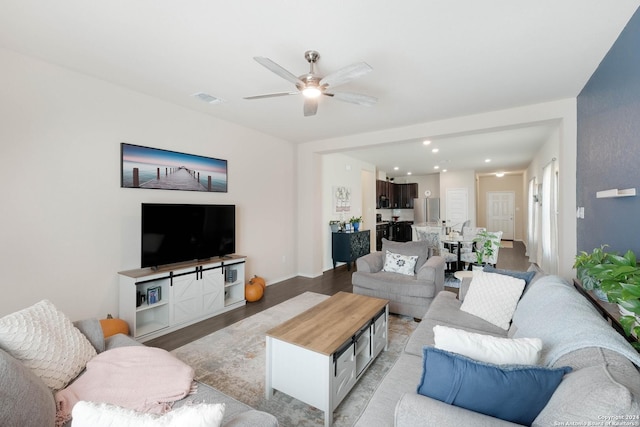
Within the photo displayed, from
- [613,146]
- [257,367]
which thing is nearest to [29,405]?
[257,367]

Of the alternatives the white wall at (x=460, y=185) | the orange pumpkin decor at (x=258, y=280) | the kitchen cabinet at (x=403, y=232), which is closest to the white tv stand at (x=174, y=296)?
the orange pumpkin decor at (x=258, y=280)

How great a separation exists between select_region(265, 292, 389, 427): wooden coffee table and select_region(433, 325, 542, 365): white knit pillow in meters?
0.78

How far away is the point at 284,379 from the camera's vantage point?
1927 millimetres

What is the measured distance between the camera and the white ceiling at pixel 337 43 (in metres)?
1.83

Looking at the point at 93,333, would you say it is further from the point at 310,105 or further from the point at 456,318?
the point at 456,318

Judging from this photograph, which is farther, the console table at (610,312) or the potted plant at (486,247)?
the potted plant at (486,247)

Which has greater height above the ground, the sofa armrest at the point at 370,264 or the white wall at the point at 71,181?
the white wall at the point at 71,181

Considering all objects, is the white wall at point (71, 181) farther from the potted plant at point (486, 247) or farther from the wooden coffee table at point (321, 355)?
the potted plant at point (486, 247)

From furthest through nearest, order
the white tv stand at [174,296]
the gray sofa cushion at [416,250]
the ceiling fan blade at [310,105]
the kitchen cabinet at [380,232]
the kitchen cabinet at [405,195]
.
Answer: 1. the kitchen cabinet at [405,195]
2. the kitchen cabinet at [380,232]
3. the gray sofa cushion at [416,250]
4. the white tv stand at [174,296]
5. the ceiling fan blade at [310,105]

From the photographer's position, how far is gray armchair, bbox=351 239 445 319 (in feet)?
10.6

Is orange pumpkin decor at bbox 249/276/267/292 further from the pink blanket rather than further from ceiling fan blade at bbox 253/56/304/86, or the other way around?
ceiling fan blade at bbox 253/56/304/86

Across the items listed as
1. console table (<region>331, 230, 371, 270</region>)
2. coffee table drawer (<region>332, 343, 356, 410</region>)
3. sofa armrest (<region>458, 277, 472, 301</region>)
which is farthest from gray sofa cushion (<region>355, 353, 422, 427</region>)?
console table (<region>331, 230, 371, 270</region>)

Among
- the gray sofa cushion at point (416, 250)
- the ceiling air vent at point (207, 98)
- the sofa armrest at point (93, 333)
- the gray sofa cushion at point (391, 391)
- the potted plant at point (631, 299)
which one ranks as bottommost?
the gray sofa cushion at point (391, 391)

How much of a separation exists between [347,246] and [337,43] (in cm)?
418
